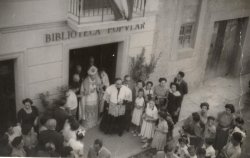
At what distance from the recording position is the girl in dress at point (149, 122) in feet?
33.3

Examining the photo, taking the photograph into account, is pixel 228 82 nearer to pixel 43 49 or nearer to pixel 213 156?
pixel 213 156

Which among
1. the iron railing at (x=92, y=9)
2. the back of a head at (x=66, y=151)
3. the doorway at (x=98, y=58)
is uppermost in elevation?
the iron railing at (x=92, y=9)

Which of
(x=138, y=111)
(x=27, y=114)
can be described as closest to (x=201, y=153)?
(x=138, y=111)

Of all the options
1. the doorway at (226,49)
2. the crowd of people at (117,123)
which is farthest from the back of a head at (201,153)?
the doorway at (226,49)

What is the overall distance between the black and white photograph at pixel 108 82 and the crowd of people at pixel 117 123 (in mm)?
25

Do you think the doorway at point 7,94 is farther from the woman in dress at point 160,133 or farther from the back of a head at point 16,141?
the woman in dress at point 160,133

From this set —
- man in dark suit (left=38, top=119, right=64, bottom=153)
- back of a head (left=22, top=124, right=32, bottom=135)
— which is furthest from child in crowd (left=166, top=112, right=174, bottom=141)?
back of a head (left=22, top=124, right=32, bottom=135)

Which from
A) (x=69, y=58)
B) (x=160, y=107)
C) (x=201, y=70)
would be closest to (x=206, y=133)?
(x=160, y=107)

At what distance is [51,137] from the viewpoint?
27.2 feet

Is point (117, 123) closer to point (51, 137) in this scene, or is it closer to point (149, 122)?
point (149, 122)

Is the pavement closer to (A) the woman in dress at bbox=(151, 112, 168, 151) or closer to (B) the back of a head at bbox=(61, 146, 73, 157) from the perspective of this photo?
(A) the woman in dress at bbox=(151, 112, 168, 151)

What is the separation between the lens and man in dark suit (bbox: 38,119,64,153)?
8289 millimetres

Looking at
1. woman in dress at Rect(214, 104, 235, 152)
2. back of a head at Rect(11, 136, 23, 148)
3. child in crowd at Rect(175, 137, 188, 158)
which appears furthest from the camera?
woman in dress at Rect(214, 104, 235, 152)

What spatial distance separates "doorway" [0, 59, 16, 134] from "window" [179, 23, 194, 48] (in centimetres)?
607
